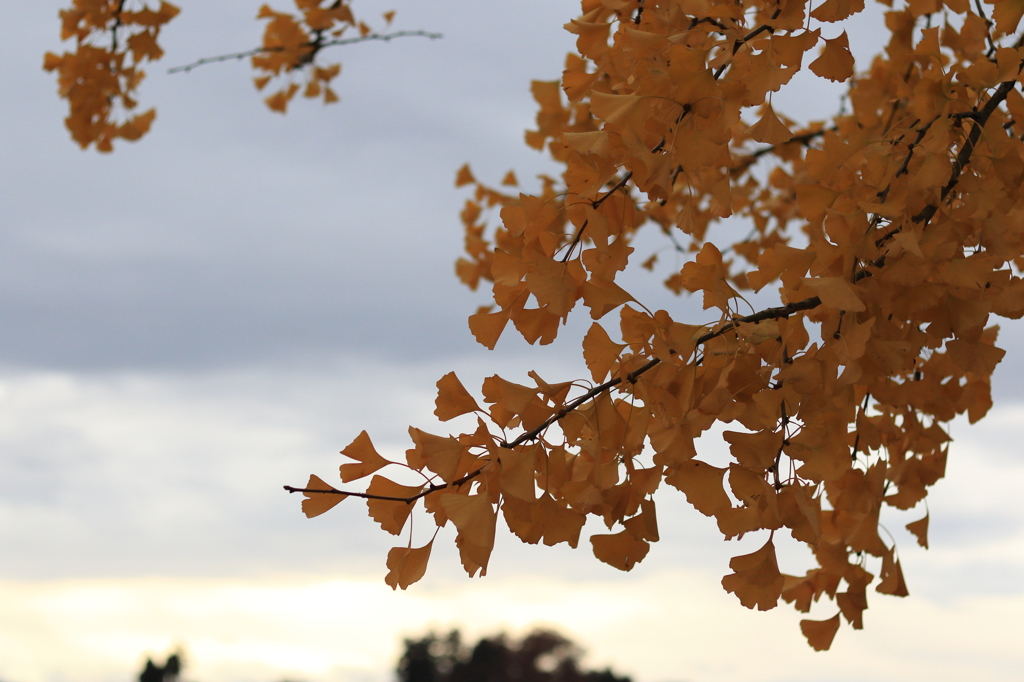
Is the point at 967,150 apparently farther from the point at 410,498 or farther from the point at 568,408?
the point at 410,498

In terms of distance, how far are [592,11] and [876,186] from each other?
2.03 feet

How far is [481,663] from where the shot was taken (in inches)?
711

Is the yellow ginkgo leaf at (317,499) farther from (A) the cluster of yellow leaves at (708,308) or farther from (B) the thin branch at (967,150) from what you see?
(B) the thin branch at (967,150)

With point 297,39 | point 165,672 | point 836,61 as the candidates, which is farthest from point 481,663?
point 836,61

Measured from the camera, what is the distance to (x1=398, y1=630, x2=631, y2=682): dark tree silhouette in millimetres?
17891

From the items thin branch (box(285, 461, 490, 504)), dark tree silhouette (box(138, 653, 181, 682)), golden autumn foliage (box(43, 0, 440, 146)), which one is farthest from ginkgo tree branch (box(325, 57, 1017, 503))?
dark tree silhouette (box(138, 653, 181, 682))

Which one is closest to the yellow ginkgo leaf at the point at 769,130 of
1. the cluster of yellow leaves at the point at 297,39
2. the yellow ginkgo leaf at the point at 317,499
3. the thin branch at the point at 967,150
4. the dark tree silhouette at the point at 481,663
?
the thin branch at the point at 967,150

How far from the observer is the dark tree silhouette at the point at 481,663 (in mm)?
17891

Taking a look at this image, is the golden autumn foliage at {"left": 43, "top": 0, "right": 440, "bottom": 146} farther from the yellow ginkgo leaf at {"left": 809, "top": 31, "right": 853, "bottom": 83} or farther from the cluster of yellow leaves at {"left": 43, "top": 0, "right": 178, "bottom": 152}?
the yellow ginkgo leaf at {"left": 809, "top": 31, "right": 853, "bottom": 83}

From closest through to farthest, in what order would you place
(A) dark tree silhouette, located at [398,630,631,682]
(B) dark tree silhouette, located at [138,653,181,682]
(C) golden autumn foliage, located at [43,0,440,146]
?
(C) golden autumn foliage, located at [43,0,440,146] → (B) dark tree silhouette, located at [138,653,181,682] → (A) dark tree silhouette, located at [398,630,631,682]

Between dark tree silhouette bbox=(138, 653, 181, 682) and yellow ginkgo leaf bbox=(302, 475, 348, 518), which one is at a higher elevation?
dark tree silhouette bbox=(138, 653, 181, 682)

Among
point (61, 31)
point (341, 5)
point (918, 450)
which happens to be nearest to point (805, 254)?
point (918, 450)

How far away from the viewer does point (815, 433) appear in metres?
1.46

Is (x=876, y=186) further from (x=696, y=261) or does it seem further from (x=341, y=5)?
(x=341, y=5)
